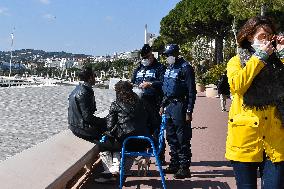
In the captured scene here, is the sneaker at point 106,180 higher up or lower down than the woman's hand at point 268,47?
lower down

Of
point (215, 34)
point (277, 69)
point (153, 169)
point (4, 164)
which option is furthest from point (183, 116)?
point (215, 34)

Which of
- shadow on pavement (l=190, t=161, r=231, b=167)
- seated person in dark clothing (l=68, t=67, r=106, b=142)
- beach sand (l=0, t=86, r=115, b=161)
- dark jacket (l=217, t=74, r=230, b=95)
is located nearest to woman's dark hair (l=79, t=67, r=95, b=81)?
seated person in dark clothing (l=68, t=67, r=106, b=142)

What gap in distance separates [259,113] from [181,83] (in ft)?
11.7

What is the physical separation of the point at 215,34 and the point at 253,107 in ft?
147

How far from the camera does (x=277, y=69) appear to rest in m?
3.23

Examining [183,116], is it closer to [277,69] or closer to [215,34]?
[277,69]

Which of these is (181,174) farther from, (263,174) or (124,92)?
(263,174)

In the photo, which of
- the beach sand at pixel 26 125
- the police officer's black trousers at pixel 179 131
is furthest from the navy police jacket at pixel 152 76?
the beach sand at pixel 26 125

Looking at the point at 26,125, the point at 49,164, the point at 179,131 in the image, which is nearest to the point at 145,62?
the point at 179,131

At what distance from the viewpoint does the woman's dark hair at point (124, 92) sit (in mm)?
6090

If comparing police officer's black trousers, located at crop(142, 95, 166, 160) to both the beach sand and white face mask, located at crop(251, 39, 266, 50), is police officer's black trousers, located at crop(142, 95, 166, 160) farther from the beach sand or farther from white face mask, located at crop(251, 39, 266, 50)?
white face mask, located at crop(251, 39, 266, 50)

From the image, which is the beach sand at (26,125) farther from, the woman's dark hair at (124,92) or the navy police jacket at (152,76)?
the woman's dark hair at (124,92)

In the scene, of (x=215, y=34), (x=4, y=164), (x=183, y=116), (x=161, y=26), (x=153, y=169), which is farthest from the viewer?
(x=161, y=26)

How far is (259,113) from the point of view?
10.4 ft
